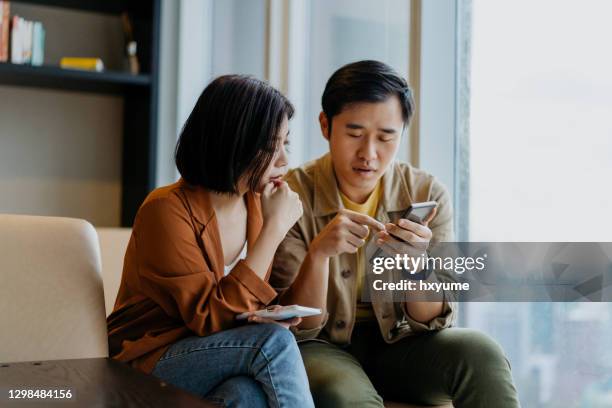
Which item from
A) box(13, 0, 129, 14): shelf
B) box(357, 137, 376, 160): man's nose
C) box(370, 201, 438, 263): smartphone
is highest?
box(13, 0, 129, 14): shelf

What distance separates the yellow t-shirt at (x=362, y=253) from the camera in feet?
5.92

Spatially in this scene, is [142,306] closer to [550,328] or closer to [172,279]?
[172,279]

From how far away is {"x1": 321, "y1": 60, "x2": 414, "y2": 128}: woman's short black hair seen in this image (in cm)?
178

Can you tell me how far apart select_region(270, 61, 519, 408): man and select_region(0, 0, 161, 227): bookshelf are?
1498 mm

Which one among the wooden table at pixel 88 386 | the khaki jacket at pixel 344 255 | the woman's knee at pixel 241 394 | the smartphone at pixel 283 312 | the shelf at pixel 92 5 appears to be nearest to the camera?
the wooden table at pixel 88 386

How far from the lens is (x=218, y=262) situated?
163 cm

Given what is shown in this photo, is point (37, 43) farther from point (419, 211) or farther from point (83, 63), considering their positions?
point (419, 211)

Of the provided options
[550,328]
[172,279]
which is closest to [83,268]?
[172,279]

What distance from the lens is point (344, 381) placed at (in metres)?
1.51

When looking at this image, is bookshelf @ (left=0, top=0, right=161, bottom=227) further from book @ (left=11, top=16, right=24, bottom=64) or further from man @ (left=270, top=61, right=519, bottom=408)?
man @ (left=270, top=61, right=519, bottom=408)

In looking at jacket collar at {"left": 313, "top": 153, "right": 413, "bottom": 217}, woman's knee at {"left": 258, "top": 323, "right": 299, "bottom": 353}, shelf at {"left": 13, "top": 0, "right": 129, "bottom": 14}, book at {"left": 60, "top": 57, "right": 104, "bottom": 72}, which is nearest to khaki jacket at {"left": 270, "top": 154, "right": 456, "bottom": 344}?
jacket collar at {"left": 313, "top": 153, "right": 413, "bottom": 217}

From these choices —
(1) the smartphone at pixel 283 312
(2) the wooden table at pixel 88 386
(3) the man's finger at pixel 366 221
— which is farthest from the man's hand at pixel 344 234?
(2) the wooden table at pixel 88 386

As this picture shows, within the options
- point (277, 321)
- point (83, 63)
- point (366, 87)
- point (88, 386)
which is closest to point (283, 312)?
point (277, 321)

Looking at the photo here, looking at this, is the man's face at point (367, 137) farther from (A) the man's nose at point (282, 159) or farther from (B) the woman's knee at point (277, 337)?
(B) the woman's knee at point (277, 337)
